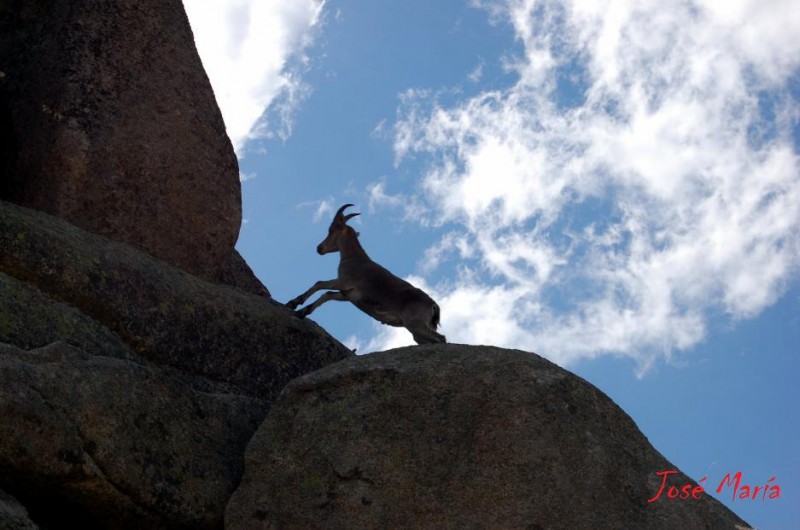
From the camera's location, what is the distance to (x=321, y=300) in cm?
1527

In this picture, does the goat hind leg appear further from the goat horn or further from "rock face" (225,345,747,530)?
"rock face" (225,345,747,530)

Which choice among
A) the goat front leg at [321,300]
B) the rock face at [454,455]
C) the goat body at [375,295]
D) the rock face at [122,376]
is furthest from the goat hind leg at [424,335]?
the rock face at [454,455]

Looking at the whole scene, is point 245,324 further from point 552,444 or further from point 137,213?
point 552,444

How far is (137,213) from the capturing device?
44.9 feet

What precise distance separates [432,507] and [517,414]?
40.9 inches

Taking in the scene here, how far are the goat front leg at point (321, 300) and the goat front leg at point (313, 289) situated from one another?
0.59 feet

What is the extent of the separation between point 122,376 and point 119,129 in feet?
17.1

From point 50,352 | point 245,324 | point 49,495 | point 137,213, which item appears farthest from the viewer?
point 137,213

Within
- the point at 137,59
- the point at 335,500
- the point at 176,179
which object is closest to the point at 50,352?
the point at 335,500

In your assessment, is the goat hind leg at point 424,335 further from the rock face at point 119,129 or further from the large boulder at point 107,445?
the large boulder at point 107,445

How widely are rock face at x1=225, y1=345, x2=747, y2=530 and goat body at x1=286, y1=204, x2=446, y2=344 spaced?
4974 mm

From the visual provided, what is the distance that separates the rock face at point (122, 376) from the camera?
28.1 ft

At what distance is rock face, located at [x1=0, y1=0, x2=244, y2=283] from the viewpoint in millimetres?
13469

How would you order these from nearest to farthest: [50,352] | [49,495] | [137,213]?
[49,495] < [50,352] < [137,213]
